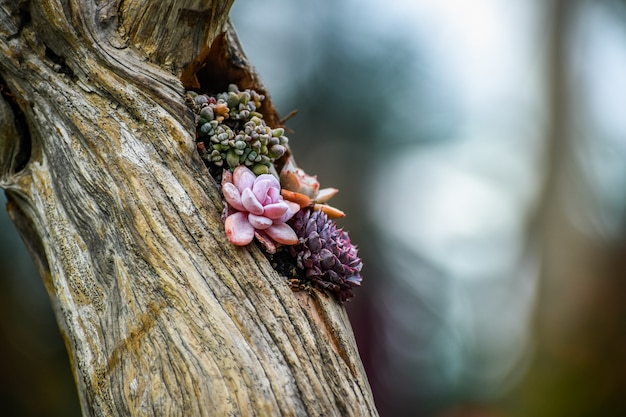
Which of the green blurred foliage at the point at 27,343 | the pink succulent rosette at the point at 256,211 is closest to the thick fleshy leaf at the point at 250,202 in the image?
the pink succulent rosette at the point at 256,211

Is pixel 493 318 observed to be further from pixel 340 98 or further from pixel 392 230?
pixel 340 98

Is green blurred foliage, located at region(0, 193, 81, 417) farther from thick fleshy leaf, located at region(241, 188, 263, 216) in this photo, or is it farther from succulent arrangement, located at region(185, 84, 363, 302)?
thick fleshy leaf, located at region(241, 188, 263, 216)

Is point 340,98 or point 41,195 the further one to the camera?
point 340,98

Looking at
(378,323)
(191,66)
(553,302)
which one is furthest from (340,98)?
(191,66)

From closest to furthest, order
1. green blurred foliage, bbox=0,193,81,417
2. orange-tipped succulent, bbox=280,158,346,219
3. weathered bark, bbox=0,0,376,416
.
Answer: weathered bark, bbox=0,0,376,416
orange-tipped succulent, bbox=280,158,346,219
green blurred foliage, bbox=0,193,81,417

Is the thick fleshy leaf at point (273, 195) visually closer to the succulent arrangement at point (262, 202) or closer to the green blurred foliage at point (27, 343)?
the succulent arrangement at point (262, 202)

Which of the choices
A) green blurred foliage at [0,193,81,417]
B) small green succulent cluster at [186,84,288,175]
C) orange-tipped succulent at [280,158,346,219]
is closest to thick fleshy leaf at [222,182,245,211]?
small green succulent cluster at [186,84,288,175]
